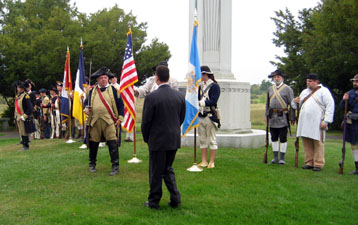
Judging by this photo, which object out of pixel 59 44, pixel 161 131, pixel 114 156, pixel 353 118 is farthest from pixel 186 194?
pixel 59 44

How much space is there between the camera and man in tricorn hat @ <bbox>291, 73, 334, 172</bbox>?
8652mm

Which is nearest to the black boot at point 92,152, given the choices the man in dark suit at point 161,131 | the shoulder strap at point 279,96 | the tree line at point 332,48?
the man in dark suit at point 161,131

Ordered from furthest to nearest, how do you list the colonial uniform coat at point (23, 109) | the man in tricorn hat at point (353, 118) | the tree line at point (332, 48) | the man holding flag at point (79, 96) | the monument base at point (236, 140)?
Answer: the tree line at point (332, 48) < the man holding flag at point (79, 96) < the colonial uniform coat at point (23, 109) < the monument base at point (236, 140) < the man in tricorn hat at point (353, 118)

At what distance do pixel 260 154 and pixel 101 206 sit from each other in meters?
6.24

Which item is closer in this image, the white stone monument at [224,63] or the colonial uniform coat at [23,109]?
the white stone monument at [224,63]

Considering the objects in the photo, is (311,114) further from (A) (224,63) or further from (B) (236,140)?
(A) (224,63)

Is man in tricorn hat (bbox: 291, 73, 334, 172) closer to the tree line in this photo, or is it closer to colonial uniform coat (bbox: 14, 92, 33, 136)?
colonial uniform coat (bbox: 14, 92, 33, 136)

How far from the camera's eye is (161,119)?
5578 millimetres

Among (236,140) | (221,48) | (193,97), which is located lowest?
(236,140)

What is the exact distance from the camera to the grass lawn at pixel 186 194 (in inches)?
211

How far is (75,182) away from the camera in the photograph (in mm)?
7441

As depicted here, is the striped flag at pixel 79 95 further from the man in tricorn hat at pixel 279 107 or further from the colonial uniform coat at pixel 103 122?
the man in tricorn hat at pixel 279 107

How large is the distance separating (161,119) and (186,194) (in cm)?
168

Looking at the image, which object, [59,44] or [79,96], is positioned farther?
[59,44]
